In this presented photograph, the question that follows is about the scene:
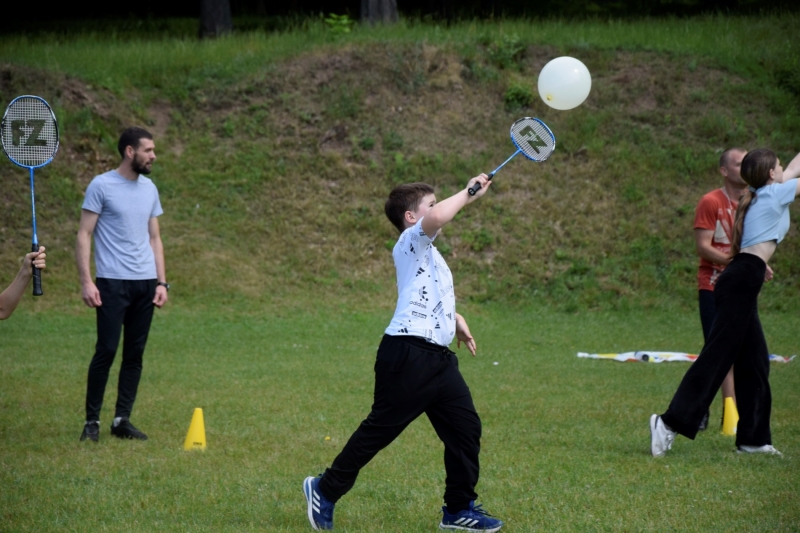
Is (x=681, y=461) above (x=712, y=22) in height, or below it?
below

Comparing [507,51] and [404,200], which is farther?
[507,51]

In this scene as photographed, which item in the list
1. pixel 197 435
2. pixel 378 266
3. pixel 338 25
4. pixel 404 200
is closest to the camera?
→ pixel 404 200

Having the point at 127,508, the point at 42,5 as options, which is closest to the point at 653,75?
the point at 127,508

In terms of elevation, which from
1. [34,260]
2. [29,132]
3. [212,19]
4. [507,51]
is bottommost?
[34,260]

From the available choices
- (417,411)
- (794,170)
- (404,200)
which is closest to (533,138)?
(404,200)

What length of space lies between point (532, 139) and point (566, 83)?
30.8 inches

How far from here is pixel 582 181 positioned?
17.6 m

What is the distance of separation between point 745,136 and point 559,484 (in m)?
14.8

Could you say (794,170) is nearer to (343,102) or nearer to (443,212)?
(443,212)

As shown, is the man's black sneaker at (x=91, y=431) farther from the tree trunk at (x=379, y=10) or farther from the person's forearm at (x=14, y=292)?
the tree trunk at (x=379, y=10)

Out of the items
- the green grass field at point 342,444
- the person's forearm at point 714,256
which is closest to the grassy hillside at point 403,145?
the green grass field at point 342,444

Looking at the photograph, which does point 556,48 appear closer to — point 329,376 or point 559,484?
point 329,376

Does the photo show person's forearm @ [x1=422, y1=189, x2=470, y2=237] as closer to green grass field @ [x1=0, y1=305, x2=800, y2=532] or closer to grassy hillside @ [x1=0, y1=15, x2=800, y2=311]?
green grass field @ [x1=0, y1=305, x2=800, y2=532]

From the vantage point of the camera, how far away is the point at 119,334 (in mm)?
7148
